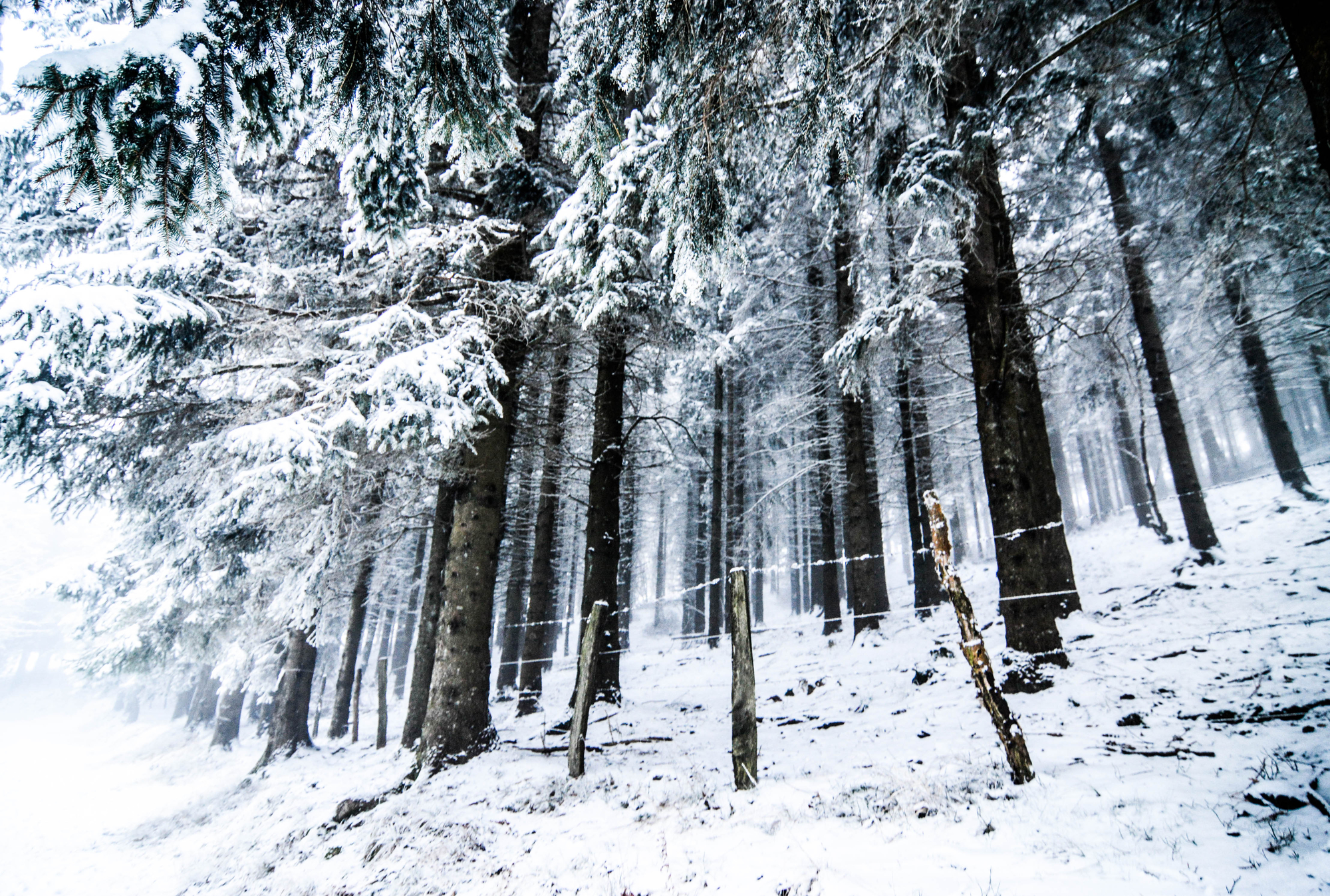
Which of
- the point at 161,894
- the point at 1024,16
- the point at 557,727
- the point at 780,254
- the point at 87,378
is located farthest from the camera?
the point at 780,254

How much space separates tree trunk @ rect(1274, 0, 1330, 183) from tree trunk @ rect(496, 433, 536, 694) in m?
13.0

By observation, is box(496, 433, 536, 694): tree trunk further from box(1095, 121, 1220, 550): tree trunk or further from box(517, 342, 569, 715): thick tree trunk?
box(1095, 121, 1220, 550): tree trunk

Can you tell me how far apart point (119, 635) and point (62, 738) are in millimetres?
33789

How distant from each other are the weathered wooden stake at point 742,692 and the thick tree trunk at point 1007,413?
3.31m

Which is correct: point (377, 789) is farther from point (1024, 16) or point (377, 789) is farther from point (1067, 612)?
point (1024, 16)

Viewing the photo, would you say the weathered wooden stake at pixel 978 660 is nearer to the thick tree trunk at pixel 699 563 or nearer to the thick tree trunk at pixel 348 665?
the thick tree trunk at pixel 348 665

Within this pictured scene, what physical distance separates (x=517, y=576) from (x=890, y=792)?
618 inches

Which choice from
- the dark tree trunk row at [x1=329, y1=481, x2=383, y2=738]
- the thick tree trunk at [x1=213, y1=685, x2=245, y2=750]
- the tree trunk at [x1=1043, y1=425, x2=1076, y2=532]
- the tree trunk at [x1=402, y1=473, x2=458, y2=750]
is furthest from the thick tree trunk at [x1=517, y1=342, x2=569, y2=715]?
the tree trunk at [x1=1043, y1=425, x2=1076, y2=532]

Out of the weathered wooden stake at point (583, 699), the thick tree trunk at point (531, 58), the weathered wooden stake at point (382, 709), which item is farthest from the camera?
the weathered wooden stake at point (382, 709)

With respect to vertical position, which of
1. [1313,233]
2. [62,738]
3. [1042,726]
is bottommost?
[62,738]

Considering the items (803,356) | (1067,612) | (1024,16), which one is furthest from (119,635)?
(1024,16)

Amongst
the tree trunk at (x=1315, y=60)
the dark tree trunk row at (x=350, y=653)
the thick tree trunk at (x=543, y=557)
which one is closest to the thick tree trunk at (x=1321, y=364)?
the tree trunk at (x=1315, y=60)

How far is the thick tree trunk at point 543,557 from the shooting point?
9484mm

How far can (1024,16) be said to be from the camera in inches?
230
